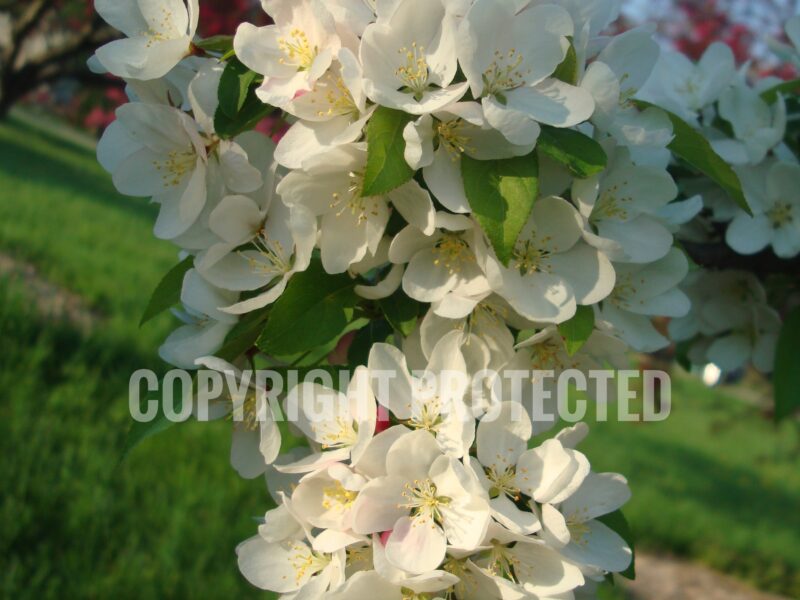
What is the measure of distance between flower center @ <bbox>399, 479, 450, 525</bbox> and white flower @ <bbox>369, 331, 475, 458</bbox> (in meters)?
0.05

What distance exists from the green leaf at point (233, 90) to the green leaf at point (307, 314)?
0.21m

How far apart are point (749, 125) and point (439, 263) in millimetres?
828

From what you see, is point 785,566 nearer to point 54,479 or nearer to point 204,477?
point 204,477

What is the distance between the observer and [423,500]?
89cm

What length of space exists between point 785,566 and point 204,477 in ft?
11.2

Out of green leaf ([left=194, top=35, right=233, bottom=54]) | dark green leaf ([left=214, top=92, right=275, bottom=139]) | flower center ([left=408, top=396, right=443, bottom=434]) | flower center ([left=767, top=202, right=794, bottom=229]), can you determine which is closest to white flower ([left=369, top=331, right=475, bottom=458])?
flower center ([left=408, top=396, right=443, bottom=434])

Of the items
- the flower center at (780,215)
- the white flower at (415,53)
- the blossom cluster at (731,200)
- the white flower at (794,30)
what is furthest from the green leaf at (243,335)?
the white flower at (794,30)

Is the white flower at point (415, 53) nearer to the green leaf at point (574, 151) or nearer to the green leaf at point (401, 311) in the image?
the green leaf at point (574, 151)

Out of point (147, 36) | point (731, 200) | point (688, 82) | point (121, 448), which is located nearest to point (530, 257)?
point (147, 36)

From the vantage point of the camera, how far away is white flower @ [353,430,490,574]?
859 mm

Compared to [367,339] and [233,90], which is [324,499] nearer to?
[367,339]

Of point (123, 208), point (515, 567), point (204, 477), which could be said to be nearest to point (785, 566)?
point (204, 477)

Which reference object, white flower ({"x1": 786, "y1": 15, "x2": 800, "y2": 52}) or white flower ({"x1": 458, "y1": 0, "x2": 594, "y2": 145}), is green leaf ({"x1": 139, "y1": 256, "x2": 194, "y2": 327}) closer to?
white flower ({"x1": 458, "y1": 0, "x2": 594, "y2": 145})

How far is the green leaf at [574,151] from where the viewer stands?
2.99 feet
